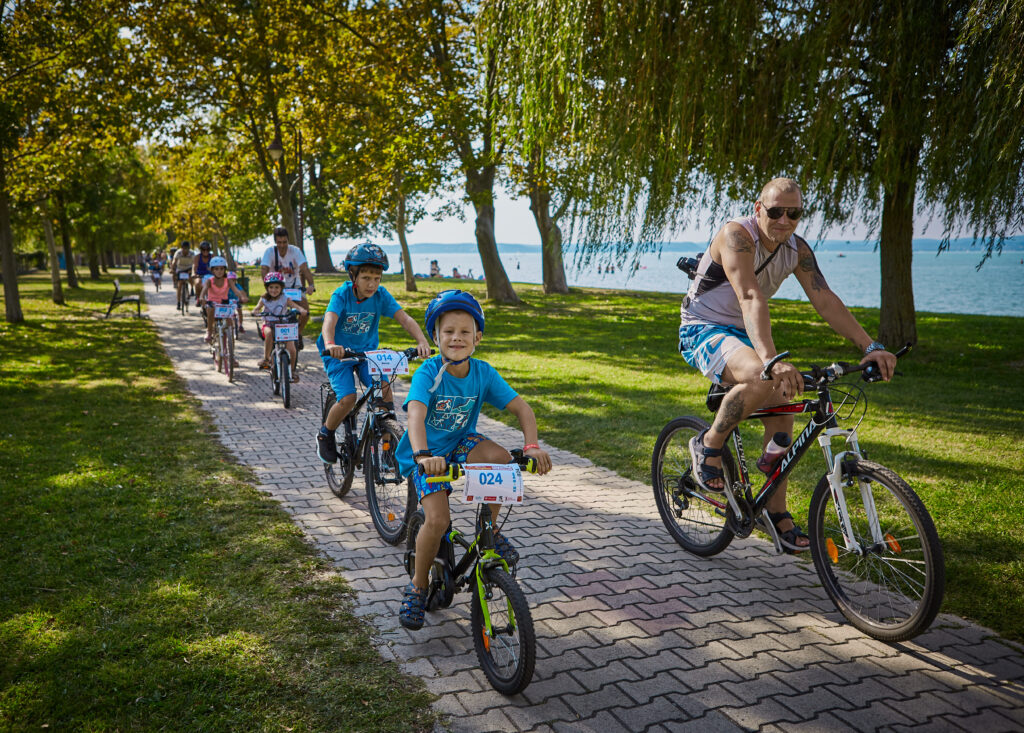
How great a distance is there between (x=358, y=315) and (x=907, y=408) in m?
7.48

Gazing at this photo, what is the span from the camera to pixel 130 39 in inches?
777

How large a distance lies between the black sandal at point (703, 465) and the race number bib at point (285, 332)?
267 inches

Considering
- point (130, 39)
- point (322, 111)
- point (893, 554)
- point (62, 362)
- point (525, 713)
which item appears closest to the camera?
point (525, 713)

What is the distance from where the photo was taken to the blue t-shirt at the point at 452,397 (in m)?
3.63

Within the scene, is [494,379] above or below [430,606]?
above

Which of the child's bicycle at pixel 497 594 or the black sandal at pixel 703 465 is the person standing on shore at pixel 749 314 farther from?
the child's bicycle at pixel 497 594

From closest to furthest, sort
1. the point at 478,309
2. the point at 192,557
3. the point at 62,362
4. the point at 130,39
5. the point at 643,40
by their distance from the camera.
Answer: the point at 478,309
the point at 192,557
the point at 643,40
the point at 62,362
the point at 130,39

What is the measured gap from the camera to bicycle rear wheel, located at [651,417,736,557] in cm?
485

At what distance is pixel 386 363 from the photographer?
5.50m

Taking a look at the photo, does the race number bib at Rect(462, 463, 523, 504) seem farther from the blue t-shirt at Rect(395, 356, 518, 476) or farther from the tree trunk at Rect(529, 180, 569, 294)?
the tree trunk at Rect(529, 180, 569, 294)

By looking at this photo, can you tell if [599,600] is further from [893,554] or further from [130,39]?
[130,39]

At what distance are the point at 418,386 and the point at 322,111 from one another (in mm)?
22097

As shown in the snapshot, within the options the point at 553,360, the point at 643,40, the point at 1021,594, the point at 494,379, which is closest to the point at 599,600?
the point at 494,379

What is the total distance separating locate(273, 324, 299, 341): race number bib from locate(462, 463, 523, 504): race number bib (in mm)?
7407
